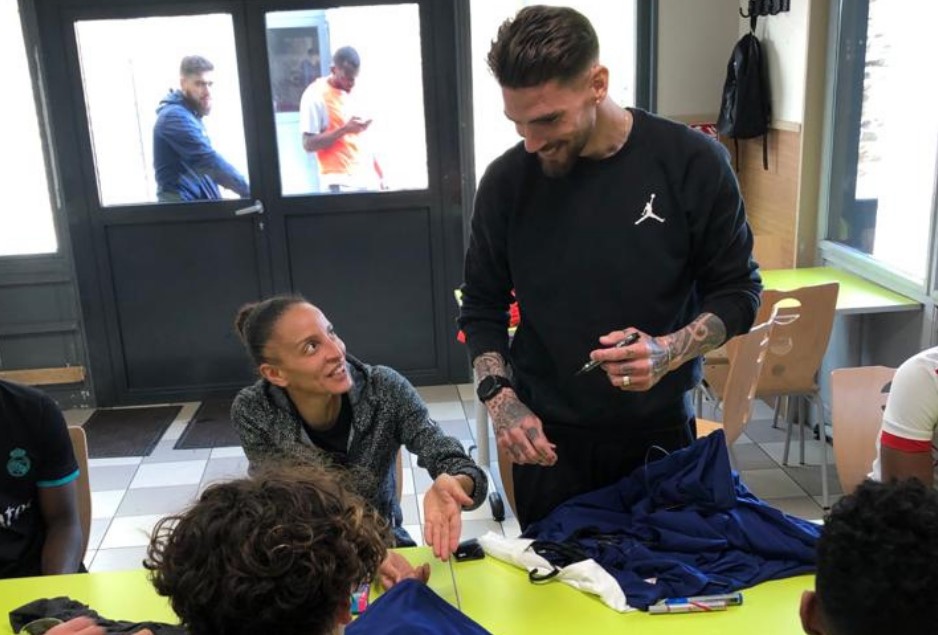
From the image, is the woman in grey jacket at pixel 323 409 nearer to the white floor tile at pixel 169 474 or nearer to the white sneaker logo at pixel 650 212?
the white sneaker logo at pixel 650 212

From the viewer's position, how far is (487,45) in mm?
4336

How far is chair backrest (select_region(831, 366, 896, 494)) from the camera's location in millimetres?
2068

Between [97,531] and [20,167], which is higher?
[20,167]

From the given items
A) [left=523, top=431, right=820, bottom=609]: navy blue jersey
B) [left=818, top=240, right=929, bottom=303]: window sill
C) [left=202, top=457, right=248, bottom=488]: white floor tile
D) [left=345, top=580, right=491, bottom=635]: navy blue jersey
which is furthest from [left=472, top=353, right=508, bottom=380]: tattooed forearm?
[left=202, top=457, right=248, bottom=488]: white floor tile

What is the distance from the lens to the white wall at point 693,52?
432cm

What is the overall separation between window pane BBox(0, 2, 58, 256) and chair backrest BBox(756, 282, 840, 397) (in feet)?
11.8

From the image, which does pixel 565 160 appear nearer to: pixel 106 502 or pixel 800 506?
pixel 800 506

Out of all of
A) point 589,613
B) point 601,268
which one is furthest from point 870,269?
point 589,613

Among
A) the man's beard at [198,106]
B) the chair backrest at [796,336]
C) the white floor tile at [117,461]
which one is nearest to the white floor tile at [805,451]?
the chair backrest at [796,336]

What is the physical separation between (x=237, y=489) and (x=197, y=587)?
12 cm

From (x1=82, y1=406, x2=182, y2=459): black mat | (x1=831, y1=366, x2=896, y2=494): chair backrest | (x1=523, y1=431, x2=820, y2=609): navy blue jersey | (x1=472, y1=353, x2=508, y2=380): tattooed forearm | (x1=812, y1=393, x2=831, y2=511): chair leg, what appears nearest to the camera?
(x1=523, y1=431, x2=820, y2=609): navy blue jersey

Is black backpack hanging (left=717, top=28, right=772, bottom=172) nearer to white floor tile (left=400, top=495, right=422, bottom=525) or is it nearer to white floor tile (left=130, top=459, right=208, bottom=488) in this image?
white floor tile (left=400, top=495, right=422, bottom=525)

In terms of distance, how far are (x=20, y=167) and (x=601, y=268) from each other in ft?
12.6

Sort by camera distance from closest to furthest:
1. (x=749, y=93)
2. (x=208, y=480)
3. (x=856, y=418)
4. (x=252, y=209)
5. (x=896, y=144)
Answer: (x=856, y=418) → (x=208, y=480) → (x=896, y=144) → (x=749, y=93) → (x=252, y=209)
